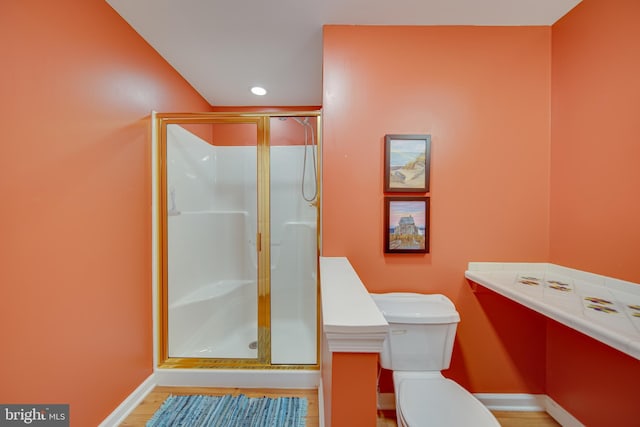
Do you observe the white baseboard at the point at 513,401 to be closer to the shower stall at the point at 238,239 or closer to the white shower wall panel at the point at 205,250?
the shower stall at the point at 238,239

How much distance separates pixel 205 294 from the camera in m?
2.20

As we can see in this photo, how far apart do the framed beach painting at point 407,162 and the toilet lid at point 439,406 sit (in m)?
1.05

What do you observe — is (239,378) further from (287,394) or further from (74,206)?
(74,206)

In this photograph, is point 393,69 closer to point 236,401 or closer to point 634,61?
point 634,61

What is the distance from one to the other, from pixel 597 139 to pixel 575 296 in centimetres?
83

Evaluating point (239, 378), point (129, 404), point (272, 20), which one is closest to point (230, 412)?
point (239, 378)

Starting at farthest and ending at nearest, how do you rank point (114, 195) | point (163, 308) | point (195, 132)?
point (195, 132), point (163, 308), point (114, 195)

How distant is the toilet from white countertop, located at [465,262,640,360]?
1.08 feet

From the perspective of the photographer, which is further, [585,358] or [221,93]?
[221,93]

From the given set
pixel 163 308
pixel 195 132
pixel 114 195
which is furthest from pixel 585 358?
pixel 195 132

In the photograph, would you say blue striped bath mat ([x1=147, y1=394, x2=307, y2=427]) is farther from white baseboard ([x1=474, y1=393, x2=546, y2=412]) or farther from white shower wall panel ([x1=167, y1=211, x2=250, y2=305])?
white baseboard ([x1=474, y1=393, x2=546, y2=412])

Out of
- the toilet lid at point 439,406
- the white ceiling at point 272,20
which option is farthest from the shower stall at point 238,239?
the toilet lid at point 439,406

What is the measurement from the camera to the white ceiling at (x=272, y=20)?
4.42ft

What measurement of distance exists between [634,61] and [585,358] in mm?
1505
